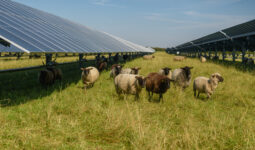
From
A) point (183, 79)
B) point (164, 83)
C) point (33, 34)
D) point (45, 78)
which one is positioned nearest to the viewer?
point (164, 83)

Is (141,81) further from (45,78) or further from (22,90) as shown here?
(22,90)

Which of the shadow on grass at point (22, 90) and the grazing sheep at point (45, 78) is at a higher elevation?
the grazing sheep at point (45, 78)

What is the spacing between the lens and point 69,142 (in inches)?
141

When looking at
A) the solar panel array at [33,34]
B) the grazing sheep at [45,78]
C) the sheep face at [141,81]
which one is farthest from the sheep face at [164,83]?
the grazing sheep at [45,78]

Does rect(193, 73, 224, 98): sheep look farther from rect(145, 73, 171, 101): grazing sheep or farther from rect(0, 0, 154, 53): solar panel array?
rect(0, 0, 154, 53): solar panel array

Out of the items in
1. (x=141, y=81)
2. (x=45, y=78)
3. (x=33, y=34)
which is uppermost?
(x=33, y=34)

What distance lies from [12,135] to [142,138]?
8.84ft

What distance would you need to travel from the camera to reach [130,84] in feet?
23.5

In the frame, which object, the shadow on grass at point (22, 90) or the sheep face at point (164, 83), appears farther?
→ the sheep face at point (164, 83)

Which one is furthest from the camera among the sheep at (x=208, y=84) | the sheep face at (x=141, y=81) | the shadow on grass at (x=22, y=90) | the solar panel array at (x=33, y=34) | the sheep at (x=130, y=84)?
the sheep at (x=208, y=84)

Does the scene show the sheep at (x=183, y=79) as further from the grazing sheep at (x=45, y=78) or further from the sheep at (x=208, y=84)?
the grazing sheep at (x=45, y=78)

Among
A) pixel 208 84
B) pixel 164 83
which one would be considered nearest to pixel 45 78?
pixel 164 83

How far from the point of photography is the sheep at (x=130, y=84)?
6946 millimetres

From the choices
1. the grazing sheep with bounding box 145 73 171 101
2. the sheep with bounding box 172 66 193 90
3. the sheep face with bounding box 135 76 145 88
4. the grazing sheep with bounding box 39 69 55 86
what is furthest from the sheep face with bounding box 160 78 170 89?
the grazing sheep with bounding box 39 69 55 86
